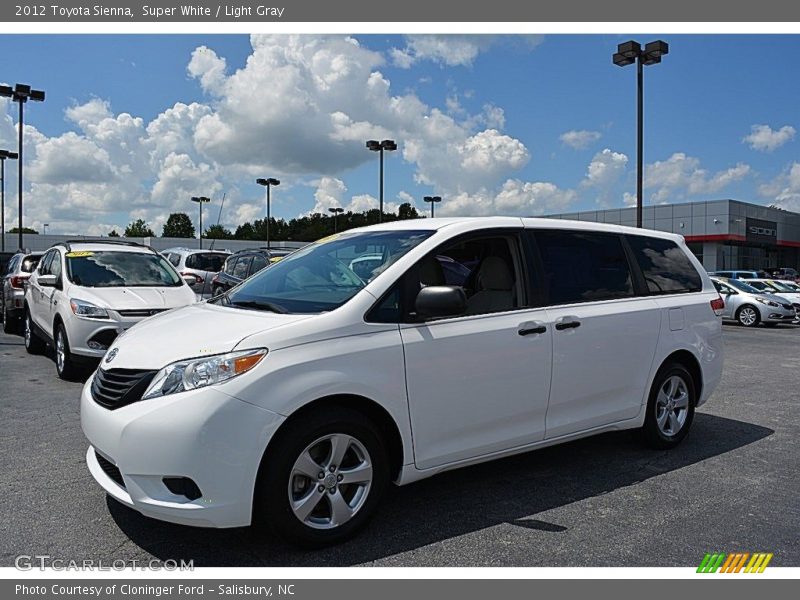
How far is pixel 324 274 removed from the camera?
445 cm

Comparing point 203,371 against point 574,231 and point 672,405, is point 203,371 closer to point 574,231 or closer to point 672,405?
point 574,231

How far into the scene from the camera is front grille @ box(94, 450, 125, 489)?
143 inches

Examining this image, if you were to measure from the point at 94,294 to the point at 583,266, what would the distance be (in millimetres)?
6301

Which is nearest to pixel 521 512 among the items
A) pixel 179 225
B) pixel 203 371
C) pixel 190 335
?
pixel 203 371

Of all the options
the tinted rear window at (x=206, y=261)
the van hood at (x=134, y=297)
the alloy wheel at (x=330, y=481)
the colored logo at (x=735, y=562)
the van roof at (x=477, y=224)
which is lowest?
the colored logo at (x=735, y=562)

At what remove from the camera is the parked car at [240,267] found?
13.7 metres

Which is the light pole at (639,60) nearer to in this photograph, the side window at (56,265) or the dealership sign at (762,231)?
the side window at (56,265)

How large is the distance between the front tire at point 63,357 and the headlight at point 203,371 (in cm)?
553

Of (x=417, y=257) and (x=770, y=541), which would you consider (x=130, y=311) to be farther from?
(x=770, y=541)

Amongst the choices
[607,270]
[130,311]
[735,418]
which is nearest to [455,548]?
[607,270]

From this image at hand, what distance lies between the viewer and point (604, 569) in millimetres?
3463

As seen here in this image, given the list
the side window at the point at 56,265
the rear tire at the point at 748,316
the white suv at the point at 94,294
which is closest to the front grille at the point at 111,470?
the white suv at the point at 94,294

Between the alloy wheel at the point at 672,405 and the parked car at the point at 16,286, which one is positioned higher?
the parked car at the point at 16,286
